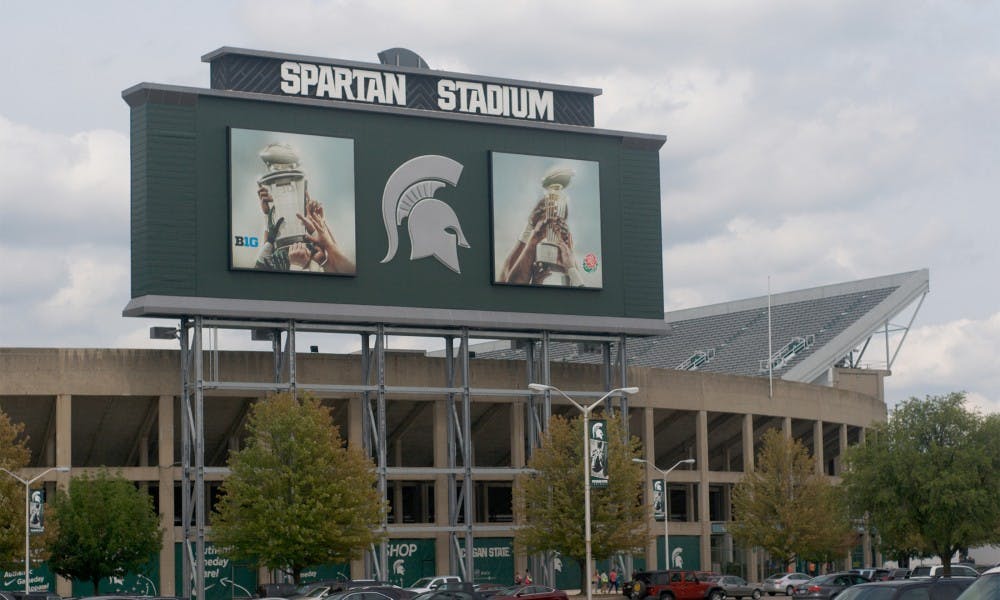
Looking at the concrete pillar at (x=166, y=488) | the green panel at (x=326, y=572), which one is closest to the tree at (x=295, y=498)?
the concrete pillar at (x=166, y=488)

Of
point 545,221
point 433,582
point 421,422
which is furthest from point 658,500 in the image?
point 433,582

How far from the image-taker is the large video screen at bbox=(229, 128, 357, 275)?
67812 millimetres

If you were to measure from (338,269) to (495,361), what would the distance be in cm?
1375

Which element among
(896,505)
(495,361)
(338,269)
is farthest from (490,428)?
(896,505)

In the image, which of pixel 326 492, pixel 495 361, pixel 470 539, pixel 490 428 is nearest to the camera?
pixel 326 492

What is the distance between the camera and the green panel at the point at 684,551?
90.1m

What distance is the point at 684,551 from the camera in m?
91.5

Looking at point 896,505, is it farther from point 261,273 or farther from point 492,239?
point 261,273

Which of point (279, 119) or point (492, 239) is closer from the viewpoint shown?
point (279, 119)

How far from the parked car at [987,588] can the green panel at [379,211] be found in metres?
46.8

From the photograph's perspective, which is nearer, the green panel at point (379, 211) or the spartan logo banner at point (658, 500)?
the green panel at point (379, 211)

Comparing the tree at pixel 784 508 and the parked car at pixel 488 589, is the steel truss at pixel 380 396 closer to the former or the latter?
the parked car at pixel 488 589

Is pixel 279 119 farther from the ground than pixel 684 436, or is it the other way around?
pixel 279 119

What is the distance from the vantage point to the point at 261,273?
68375 mm
